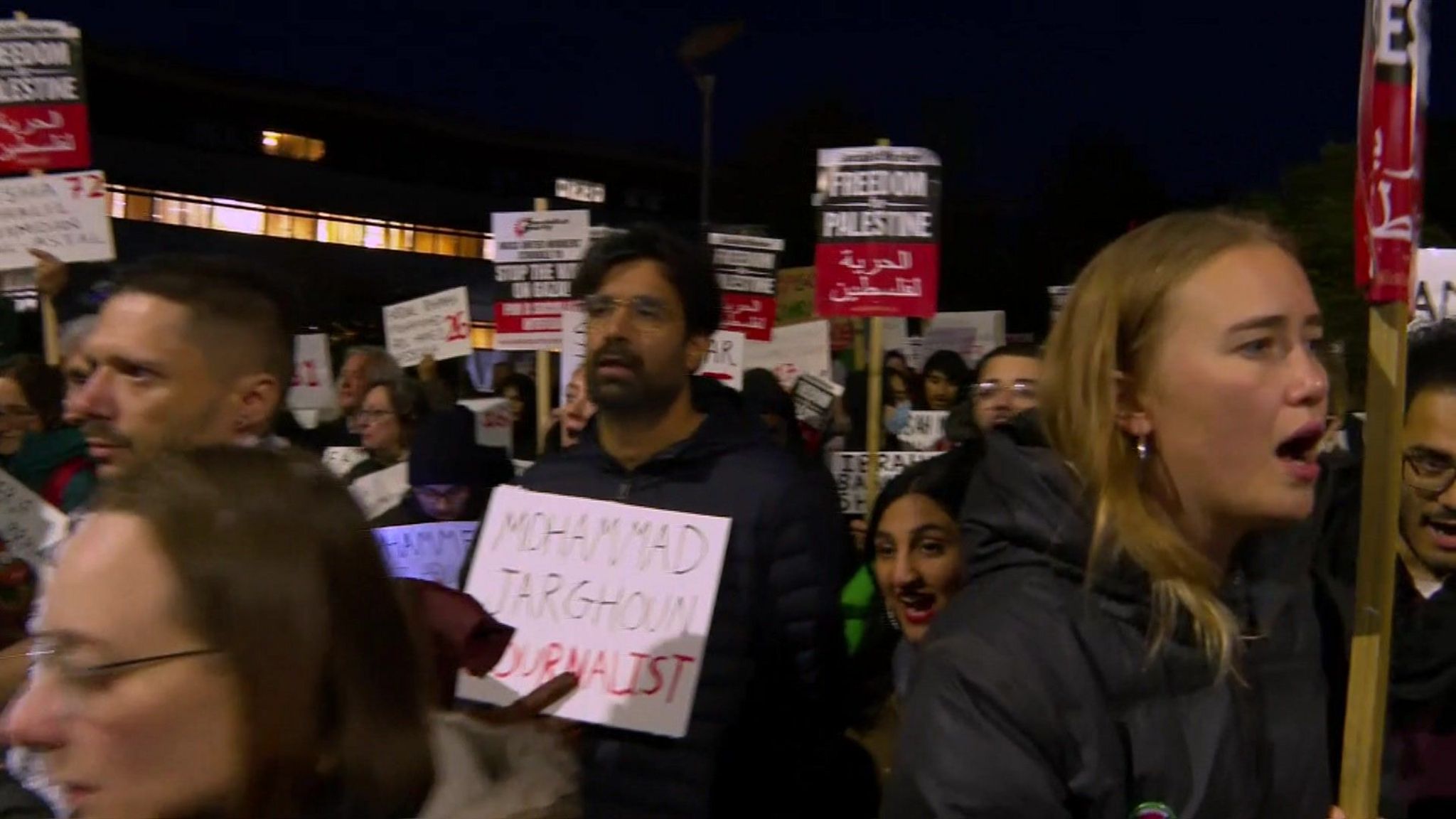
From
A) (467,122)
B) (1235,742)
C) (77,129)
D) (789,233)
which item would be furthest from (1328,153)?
(467,122)

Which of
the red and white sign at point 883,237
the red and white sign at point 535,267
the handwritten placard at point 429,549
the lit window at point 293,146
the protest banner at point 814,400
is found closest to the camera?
the handwritten placard at point 429,549

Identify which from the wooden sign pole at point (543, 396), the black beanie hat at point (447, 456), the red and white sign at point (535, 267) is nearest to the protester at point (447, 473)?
the black beanie hat at point (447, 456)

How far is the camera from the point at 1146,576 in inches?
76.0

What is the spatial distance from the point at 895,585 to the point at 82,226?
455cm

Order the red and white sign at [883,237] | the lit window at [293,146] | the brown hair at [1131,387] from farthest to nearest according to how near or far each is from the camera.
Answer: the lit window at [293,146]
the red and white sign at [883,237]
the brown hair at [1131,387]

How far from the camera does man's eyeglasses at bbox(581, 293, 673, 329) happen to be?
3.88m

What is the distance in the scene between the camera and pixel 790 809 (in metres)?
3.58

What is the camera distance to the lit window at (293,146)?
4312 centimetres

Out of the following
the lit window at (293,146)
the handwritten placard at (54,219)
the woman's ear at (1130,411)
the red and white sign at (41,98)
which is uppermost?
the lit window at (293,146)

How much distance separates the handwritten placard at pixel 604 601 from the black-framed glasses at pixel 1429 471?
1416 millimetres

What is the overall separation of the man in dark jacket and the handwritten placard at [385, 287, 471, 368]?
6029 mm

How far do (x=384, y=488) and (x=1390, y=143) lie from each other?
3924 mm

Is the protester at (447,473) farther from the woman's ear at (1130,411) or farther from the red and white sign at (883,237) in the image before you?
the red and white sign at (883,237)

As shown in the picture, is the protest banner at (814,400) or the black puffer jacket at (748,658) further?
the protest banner at (814,400)
